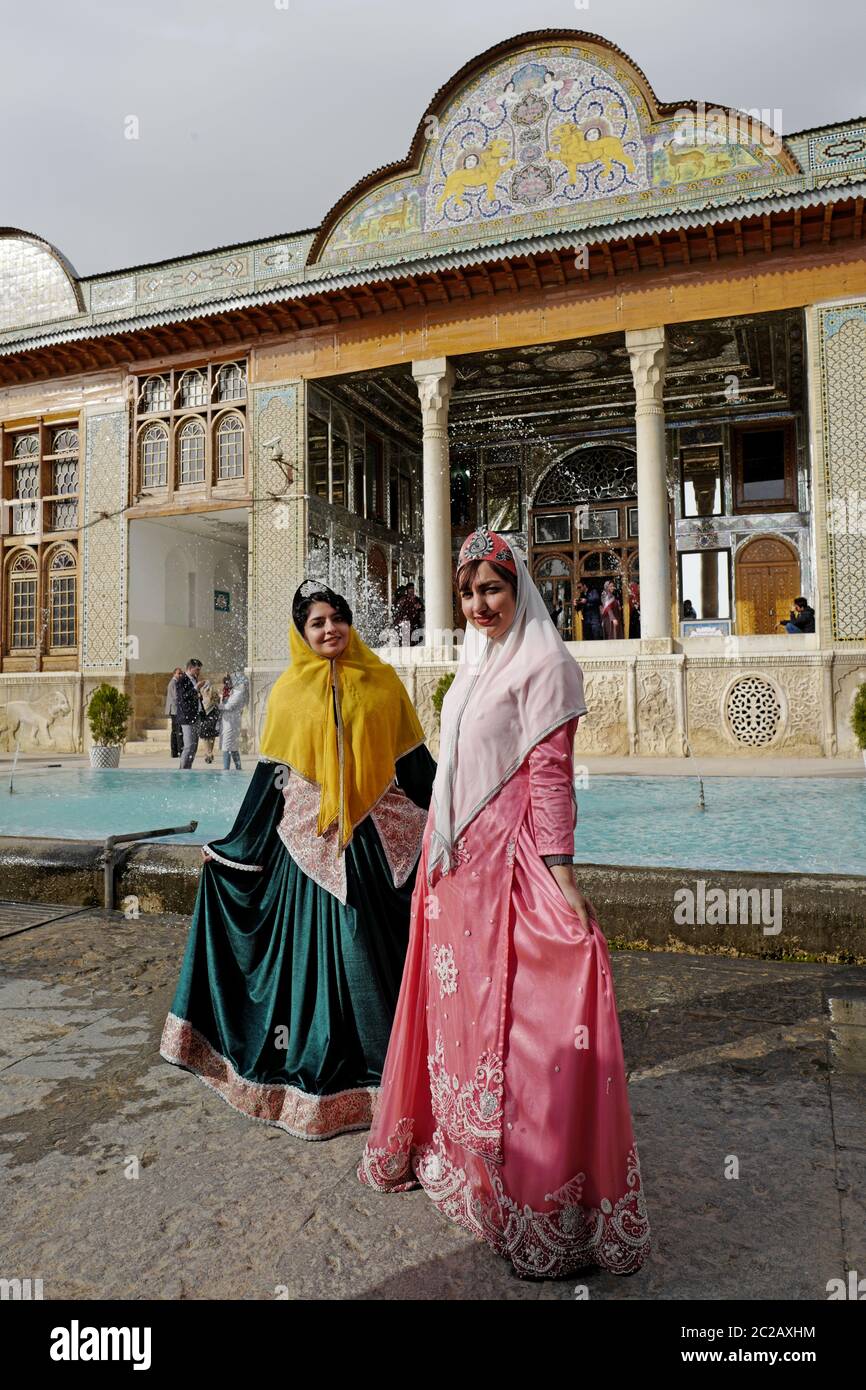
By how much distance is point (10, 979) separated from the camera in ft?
11.3

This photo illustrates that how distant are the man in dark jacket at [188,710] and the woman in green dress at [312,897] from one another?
33.1 feet

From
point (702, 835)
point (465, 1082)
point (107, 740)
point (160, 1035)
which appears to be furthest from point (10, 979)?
point (107, 740)

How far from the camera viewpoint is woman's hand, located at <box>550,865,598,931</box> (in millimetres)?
1783

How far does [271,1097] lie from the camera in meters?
2.40

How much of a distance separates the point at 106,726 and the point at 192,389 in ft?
21.1

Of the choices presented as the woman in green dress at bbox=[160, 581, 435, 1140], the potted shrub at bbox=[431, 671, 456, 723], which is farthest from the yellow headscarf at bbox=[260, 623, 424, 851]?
the potted shrub at bbox=[431, 671, 456, 723]

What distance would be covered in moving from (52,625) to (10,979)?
48.3 ft

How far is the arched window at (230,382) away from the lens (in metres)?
15.4

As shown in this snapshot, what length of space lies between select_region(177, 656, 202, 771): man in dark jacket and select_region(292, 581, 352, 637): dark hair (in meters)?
10.1

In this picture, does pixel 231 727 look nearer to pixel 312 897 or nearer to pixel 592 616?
pixel 592 616

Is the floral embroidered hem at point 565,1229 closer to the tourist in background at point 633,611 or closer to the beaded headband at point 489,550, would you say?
Result: the beaded headband at point 489,550

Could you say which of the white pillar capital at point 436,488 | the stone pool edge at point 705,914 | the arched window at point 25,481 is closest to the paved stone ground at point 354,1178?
the stone pool edge at point 705,914

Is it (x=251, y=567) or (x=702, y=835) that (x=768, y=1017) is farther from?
(x=251, y=567)

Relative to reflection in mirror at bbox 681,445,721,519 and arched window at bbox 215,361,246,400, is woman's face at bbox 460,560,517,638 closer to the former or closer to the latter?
arched window at bbox 215,361,246,400
